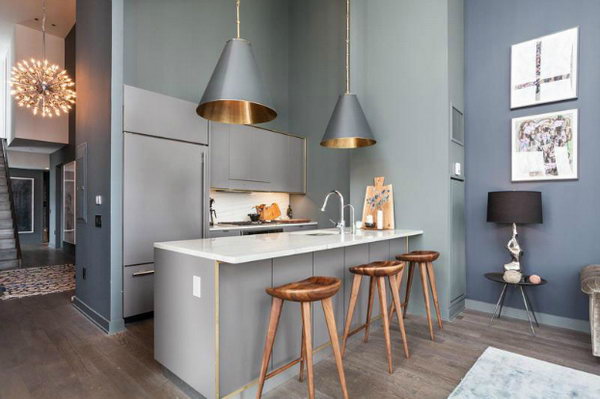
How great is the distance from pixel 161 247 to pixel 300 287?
1.03m

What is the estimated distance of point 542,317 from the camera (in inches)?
132

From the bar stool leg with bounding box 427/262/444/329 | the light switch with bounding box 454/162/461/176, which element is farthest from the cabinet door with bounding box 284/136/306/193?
the bar stool leg with bounding box 427/262/444/329

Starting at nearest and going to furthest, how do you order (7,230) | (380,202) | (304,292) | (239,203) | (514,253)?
(304,292), (514,253), (380,202), (239,203), (7,230)

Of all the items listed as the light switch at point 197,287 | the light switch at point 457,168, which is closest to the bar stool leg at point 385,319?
the light switch at point 197,287

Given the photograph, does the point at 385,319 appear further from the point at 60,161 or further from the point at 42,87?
the point at 60,161

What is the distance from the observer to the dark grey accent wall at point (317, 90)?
16.7ft

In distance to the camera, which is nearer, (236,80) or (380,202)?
(236,80)

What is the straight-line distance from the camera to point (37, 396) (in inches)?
80.1

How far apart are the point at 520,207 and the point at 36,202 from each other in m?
12.7

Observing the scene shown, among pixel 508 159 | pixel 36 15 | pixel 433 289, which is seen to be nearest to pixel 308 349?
pixel 433 289

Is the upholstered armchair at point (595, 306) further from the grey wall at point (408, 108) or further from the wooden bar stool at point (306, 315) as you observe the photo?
the wooden bar stool at point (306, 315)

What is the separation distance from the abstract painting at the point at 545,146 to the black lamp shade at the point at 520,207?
0.34m

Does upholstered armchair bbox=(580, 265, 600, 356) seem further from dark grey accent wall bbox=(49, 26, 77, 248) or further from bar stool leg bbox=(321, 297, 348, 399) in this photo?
dark grey accent wall bbox=(49, 26, 77, 248)

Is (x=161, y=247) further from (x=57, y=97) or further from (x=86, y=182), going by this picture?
(x=57, y=97)
